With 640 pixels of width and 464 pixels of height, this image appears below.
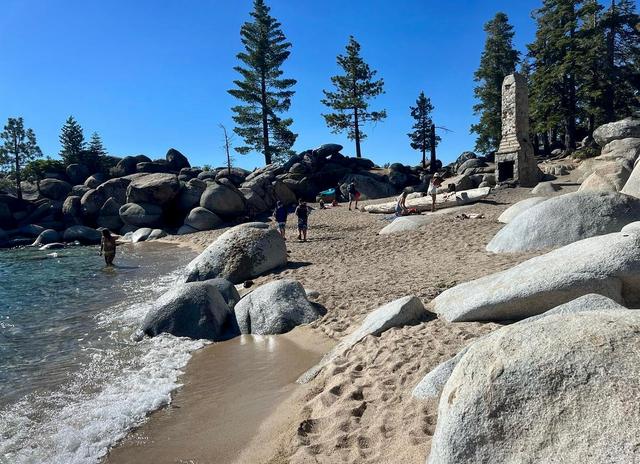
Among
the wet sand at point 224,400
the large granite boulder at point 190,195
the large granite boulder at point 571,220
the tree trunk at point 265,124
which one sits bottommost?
the wet sand at point 224,400

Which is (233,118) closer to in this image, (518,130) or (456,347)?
(518,130)

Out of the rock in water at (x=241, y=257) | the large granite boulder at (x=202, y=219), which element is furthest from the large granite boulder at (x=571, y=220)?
the large granite boulder at (x=202, y=219)

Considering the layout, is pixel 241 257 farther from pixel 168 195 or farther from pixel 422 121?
pixel 422 121

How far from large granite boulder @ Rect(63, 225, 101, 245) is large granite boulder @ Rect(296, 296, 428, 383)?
86.8 feet

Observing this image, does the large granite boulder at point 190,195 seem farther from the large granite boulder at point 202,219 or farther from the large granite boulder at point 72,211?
the large granite boulder at point 72,211

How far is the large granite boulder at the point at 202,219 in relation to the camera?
2591 cm

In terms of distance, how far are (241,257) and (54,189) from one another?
34794 mm

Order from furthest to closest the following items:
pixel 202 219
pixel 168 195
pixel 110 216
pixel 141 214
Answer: pixel 110 216, pixel 168 195, pixel 141 214, pixel 202 219

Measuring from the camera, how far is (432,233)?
42.6 feet

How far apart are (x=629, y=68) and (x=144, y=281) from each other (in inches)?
1495

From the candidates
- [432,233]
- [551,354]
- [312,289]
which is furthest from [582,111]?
[551,354]

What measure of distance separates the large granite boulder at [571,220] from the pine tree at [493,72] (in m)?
32.9

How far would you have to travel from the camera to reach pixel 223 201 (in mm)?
26672

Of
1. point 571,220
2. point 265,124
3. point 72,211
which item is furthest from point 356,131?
point 571,220
